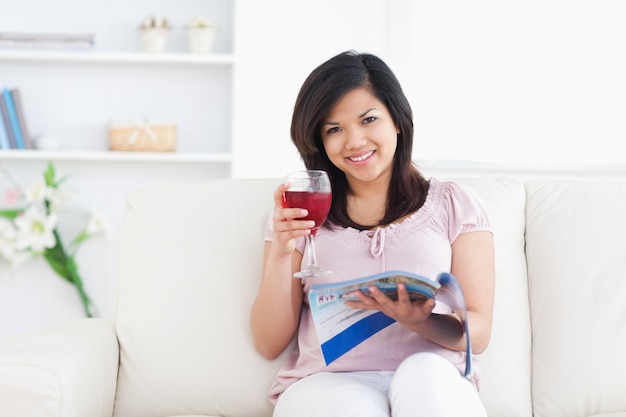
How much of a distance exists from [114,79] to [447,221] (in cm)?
253

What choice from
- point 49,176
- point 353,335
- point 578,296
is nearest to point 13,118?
point 49,176

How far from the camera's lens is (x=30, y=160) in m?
3.96

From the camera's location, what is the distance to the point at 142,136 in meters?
3.84

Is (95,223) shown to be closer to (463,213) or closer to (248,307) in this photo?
(248,307)

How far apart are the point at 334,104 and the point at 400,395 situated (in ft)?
2.33

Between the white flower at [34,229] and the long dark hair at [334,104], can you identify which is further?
the white flower at [34,229]

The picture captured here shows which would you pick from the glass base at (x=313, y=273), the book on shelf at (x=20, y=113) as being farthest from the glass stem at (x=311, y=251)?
the book on shelf at (x=20, y=113)

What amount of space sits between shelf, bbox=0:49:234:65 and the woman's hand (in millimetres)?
2474

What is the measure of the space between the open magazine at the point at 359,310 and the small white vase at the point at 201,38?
2453 mm

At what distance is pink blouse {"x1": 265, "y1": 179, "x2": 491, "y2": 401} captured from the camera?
1767mm

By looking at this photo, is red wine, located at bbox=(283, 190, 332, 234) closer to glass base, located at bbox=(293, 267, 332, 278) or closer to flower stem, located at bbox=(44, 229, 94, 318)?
glass base, located at bbox=(293, 267, 332, 278)

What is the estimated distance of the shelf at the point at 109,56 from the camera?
3.76 meters

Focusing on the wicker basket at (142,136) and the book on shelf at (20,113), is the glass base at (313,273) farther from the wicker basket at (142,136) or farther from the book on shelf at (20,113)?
the book on shelf at (20,113)

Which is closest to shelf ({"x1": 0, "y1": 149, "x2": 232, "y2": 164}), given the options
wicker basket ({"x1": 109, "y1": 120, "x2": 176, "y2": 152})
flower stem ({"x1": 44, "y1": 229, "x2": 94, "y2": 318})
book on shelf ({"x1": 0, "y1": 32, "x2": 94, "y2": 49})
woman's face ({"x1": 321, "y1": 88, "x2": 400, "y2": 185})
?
wicker basket ({"x1": 109, "y1": 120, "x2": 176, "y2": 152})
